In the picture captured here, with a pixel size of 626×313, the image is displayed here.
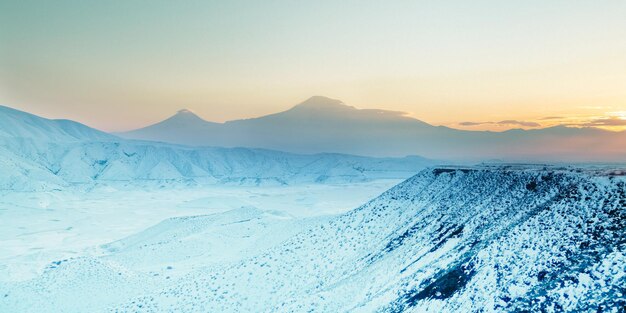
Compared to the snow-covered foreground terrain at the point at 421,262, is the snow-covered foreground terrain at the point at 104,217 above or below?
below

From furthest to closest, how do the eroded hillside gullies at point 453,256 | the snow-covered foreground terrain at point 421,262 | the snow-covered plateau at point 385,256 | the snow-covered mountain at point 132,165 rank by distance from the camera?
the snow-covered mountain at point 132,165 → the snow-covered plateau at point 385,256 → the snow-covered foreground terrain at point 421,262 → the eroded hillside gullies at point 453,256

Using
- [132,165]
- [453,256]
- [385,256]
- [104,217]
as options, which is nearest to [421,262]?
[453,256]

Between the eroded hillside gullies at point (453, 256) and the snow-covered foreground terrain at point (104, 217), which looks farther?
the snow-covered foreground terrain at point (104, 217)

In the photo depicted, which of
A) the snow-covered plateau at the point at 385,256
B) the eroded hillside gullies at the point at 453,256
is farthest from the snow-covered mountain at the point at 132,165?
the eroded hillside gullies at the point at 453,256

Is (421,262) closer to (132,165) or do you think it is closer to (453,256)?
(453,256)

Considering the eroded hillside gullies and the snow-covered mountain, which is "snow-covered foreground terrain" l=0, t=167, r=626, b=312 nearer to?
the eroded hillside gullies

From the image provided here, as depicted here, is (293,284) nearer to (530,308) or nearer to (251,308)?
(251,308)

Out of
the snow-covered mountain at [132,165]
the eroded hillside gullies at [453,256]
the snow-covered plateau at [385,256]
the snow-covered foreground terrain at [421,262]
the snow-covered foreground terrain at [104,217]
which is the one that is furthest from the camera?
the snow-covered mountain at [132,165]

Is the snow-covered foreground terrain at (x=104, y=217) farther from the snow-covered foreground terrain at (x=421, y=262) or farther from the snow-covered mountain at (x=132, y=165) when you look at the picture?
the snow-covered mountain at (x=132, y=165)
